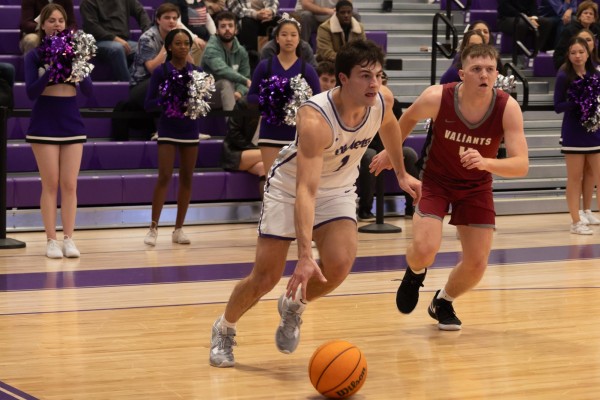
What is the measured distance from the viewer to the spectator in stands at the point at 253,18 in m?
11.6

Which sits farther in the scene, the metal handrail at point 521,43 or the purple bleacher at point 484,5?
the purple bleacher at point 484,5

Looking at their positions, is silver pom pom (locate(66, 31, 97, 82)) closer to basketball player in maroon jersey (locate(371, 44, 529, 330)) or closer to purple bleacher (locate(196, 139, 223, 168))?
purple bleacher (locate(196, 139, 223, 168))

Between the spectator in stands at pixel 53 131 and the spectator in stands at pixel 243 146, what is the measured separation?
2274 mm

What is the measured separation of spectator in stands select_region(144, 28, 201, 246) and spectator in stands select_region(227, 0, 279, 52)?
2516 millimetres

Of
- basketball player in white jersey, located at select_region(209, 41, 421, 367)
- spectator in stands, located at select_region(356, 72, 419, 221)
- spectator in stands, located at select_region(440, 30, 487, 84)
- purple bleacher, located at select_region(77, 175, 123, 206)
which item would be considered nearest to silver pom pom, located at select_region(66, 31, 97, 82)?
purple bleacher, located at select_region(77, 175, 123, 206)

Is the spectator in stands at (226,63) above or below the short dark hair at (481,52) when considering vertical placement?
below

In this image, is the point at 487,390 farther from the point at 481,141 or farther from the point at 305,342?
the point at 481,141

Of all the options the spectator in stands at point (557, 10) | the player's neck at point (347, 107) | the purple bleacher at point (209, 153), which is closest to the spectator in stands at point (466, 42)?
the purple bleacher at point (209, 153)

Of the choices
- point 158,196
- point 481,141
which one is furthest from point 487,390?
point 158,196

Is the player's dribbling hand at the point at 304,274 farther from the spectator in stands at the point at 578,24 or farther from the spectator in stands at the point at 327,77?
the spectator in stands at the point at 578,24

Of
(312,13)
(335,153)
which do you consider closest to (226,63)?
(312,13)

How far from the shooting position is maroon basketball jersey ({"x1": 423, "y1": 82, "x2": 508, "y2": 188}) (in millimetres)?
5906

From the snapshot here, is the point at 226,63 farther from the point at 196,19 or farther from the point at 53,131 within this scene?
the point at 53,131

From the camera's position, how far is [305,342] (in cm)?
577
